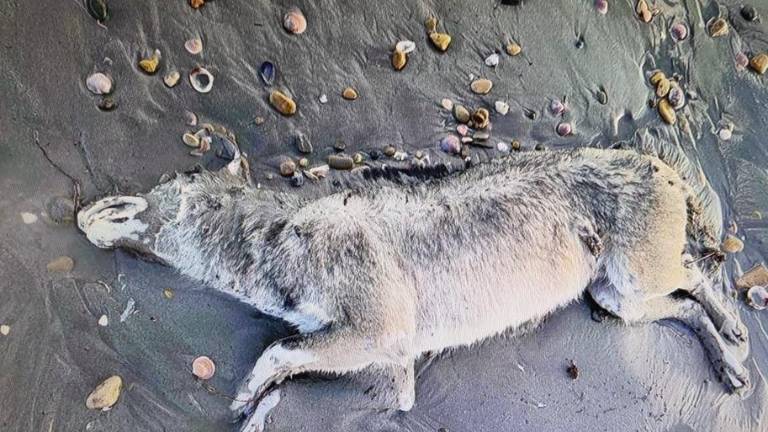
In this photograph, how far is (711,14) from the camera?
14.8 ft

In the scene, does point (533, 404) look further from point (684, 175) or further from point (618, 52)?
point (618, 52)

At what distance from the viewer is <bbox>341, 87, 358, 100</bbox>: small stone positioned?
3.96 metres

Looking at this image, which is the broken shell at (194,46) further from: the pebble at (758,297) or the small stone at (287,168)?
the pebble at (758,297)

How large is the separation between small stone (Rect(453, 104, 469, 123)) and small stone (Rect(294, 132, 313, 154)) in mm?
944

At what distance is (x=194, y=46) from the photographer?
3809 mm

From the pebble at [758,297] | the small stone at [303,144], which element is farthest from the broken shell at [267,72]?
the pebble at [758,297]

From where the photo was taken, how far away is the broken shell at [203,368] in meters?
3.71

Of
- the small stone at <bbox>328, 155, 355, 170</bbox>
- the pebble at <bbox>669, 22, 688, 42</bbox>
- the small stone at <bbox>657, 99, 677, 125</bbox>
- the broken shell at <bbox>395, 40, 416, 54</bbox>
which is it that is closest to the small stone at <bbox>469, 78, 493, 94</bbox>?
→ the broken shell at <bbox>395, 40, 416, 54</bbox>

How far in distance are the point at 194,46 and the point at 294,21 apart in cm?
61

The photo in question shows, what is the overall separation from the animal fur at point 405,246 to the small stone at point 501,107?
37 cm

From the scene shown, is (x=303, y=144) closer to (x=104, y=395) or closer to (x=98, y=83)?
(x=98, y=83)

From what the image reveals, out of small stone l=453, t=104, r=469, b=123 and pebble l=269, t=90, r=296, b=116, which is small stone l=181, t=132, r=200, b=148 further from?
small stone l=453, t=104, r=469, b=123

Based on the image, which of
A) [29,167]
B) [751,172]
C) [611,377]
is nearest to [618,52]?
[751,172]

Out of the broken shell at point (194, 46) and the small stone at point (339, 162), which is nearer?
the broken shell at point (194, 46)
